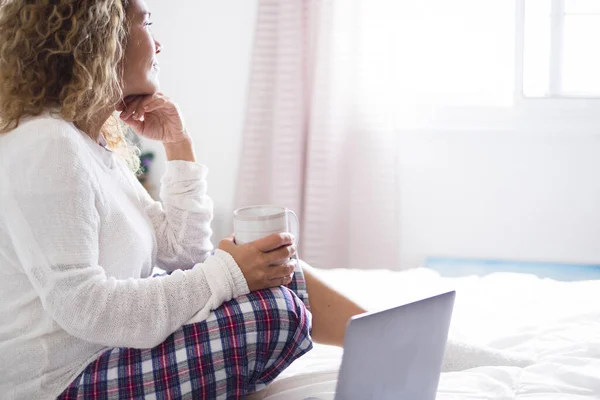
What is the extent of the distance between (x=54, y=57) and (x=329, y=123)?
1.86m

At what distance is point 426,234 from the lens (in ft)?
10.2

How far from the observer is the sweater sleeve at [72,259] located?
3.25ft

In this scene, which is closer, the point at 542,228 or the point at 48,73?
the point at 48,73

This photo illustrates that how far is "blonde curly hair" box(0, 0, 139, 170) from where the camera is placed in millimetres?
1104

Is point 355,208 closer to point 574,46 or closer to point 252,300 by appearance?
point 574,46

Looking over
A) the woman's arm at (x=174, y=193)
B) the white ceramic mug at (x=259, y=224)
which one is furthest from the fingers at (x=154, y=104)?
the white ceramic mug at (x=259, y=224)

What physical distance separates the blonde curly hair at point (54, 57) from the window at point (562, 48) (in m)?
2.26

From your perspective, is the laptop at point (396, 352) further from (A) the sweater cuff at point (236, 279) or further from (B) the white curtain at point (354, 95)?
(B) the white curtain at point (354, 95)

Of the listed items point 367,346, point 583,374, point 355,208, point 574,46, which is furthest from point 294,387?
point 574,46

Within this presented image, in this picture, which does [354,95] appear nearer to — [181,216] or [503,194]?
[503,194]

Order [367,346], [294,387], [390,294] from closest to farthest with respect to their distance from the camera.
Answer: [367,346] < [294,387] < [390,294]

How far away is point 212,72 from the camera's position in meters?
3.20

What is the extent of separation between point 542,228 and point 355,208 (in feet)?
2.53

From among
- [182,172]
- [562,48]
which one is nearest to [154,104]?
[182,172]
